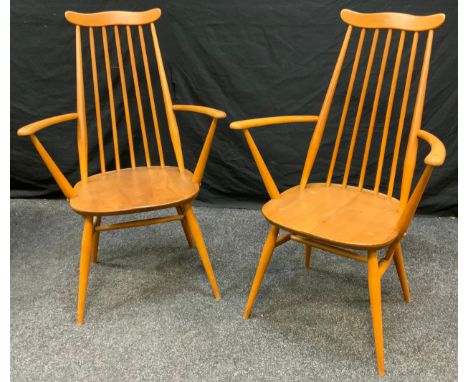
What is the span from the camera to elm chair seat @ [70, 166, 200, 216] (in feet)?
4.59

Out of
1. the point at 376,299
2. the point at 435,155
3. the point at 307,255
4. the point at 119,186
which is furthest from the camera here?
the point at 307,255

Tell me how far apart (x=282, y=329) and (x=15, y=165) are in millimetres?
1837

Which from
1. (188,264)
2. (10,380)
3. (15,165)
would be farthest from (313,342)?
(15,165)

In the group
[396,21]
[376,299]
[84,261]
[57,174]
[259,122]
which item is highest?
[396,21]

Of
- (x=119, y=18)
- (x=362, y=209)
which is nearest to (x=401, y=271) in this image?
(x=362, y=209)

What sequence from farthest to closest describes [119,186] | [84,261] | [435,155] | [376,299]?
[119,186], [84,261], [376,299], [435,155]

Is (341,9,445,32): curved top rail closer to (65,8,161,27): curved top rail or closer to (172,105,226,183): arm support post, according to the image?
(172,105,226,183): arm support post

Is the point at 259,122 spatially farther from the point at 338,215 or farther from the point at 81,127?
the point at 81,127

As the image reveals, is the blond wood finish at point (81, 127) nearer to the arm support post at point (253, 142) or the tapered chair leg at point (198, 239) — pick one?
the tapered chair leg at point (198, 239)

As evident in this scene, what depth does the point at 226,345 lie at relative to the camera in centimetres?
139

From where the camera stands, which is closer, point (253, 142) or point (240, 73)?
point (253, 142)

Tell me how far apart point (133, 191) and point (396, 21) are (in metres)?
1.05

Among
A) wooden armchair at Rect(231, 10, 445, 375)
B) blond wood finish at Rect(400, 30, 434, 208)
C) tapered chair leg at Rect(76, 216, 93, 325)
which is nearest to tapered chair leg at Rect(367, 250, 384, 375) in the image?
wooden armchair at Rect(231, 10, 445, 375)

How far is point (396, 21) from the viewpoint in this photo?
1.42 m
